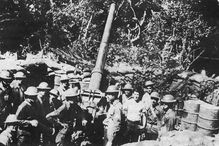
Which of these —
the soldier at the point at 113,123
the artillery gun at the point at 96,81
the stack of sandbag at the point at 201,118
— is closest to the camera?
the soldier at the point at 113,123

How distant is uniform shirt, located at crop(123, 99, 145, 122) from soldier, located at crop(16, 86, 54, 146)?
2179mm

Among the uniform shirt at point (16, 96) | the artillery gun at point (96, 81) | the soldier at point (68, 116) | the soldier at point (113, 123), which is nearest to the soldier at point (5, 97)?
the uniform shirt at point (16, 96)

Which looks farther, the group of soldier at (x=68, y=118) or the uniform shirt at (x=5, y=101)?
the uniform shirt at (x=5, y=101)

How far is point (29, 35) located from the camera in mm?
18562

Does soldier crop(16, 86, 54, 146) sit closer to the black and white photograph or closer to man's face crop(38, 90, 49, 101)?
the black and white photograph

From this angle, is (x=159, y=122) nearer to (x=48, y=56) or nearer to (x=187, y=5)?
(x=48, y=56)

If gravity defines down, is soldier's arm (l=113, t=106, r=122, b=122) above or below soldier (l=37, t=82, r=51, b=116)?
below

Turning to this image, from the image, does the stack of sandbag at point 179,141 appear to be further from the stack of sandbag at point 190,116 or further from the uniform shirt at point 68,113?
the stack of sandbag at point 190,116

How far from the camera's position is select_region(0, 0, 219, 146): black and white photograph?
720 cm

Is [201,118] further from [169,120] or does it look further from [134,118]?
[134,118]

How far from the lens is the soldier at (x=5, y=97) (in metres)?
7.09

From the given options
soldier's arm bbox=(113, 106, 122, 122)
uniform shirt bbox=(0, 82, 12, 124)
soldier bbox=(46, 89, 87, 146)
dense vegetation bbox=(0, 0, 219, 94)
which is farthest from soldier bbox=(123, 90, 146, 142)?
dense vegetation bbox=(0, 0, 219, 94)

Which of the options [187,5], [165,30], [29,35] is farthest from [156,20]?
[29,35]

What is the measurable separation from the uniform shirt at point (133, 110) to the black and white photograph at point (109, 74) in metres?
0.03
